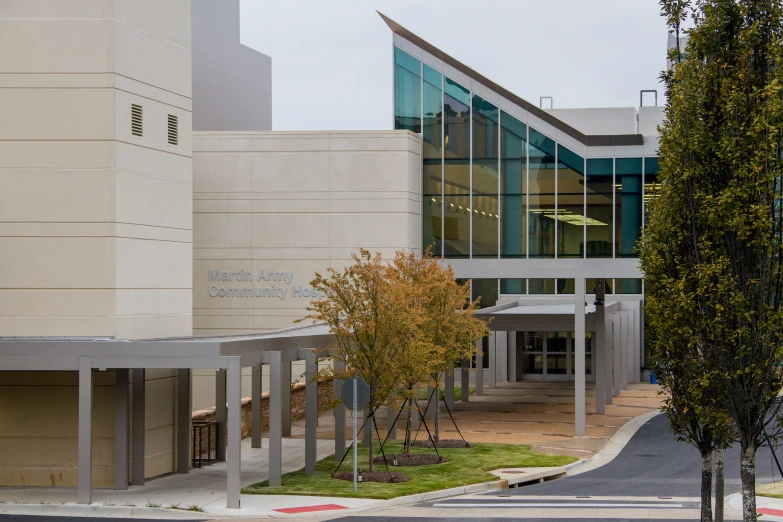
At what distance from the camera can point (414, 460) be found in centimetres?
2789

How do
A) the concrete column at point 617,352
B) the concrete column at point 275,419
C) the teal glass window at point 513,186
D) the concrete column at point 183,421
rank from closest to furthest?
the concrete column at point 275,419 < the concrete column at point 183,421 < the concrete column at point 617,352 < the teal glass window at point 513,186

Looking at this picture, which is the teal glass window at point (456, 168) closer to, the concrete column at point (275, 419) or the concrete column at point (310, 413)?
the concrete column at point (310, 413)

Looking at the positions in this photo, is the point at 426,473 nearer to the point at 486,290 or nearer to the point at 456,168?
the point at 456,168

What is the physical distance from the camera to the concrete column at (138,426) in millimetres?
23938

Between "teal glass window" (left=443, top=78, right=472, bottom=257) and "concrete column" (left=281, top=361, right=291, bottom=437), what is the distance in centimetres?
1485

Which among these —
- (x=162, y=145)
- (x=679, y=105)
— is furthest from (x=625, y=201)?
(x=679, y=105)

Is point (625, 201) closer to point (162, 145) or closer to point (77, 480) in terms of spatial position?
point (162, 145)

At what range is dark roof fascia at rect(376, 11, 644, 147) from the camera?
44250 mm

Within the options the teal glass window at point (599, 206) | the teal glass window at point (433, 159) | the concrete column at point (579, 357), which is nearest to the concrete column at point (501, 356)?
the teal glass window at point (433, 159)

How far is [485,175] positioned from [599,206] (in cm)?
465

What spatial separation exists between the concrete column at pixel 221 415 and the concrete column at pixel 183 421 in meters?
2.64

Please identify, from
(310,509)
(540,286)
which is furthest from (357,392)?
(540,286)

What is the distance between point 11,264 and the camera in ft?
76.8

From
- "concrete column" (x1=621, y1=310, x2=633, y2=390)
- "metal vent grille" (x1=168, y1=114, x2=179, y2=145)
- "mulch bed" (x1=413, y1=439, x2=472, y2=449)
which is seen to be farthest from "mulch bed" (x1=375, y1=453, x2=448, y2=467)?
"concrete column" (x1=621, y1=310, x2=633, y2=390)
